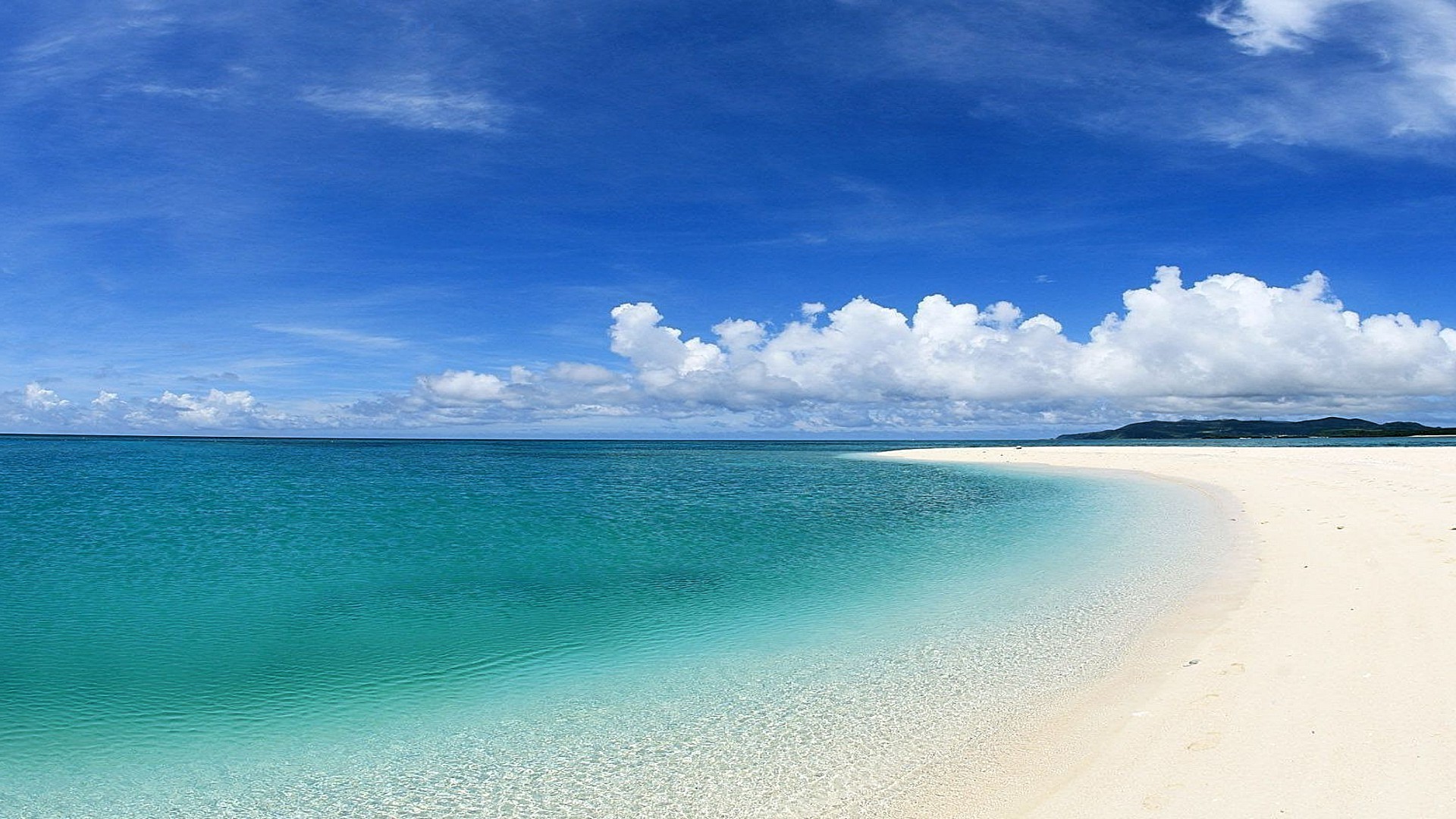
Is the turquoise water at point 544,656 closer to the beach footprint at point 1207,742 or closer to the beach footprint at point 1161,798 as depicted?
the beach footprint at point 1161,798

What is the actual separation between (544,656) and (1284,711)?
10.6m

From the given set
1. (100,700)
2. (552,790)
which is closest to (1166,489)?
(552,790)

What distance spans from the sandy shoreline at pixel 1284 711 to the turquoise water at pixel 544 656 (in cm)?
92

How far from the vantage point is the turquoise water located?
26.6 feet

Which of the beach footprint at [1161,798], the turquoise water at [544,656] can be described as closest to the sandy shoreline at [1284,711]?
the beach footprint at [1161,798]

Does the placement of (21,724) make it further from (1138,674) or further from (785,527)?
(785,527)

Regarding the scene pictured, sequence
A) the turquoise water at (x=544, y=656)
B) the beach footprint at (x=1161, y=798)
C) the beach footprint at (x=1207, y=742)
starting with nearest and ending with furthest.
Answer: the beach footprint at (x=1161, y=798), the beach footprint at (x=1207, y=742), the turquoise water at (x=544, y=656)

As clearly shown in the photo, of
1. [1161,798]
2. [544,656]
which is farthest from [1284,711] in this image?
[544,656]

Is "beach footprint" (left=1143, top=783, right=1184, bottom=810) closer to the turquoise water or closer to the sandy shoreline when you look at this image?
the sandy shoreline

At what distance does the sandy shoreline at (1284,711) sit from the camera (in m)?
6.62

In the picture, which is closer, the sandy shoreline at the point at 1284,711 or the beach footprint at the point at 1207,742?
the sandy shoreline at the point at 1284,711

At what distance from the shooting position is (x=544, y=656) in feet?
42.2

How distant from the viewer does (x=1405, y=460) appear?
49.3 meters

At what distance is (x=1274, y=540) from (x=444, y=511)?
33.9 meters
